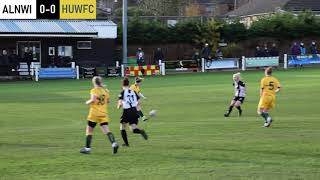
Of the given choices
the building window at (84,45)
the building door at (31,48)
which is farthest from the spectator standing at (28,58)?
the building window at (84,45)

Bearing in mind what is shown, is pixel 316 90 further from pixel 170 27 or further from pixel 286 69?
pixel 170 27

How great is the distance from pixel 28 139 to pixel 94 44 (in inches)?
1412

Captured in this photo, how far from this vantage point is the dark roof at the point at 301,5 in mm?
72050

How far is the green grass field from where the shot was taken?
11438mm

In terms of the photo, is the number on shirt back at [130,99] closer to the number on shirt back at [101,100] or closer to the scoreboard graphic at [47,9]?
the number on shirt back at [101,100]

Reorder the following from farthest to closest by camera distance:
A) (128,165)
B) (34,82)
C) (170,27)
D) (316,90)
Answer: (170,27) → (34,82) → (316,90) → (128,165)

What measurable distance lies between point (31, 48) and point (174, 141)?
36262 millimetres

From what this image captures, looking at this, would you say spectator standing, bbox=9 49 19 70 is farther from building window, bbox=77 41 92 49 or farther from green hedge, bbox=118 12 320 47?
green hedge, bbox=118 12 320 47

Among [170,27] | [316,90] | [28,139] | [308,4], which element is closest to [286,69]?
[170,27]

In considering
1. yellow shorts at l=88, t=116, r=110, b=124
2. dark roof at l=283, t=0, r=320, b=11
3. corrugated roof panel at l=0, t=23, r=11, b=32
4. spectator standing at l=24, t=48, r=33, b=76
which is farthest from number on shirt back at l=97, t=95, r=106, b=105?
dark roof at l=283, t=0, r=320, b=11

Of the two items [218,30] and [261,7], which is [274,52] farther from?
[261,7]

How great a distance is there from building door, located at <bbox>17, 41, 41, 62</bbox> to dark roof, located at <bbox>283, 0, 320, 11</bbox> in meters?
31.5

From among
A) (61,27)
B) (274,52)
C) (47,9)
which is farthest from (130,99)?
(274,52)

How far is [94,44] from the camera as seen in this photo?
52094 millimetres
